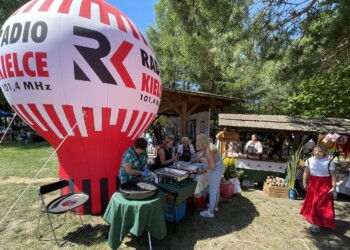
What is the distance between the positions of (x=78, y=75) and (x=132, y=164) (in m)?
1.82

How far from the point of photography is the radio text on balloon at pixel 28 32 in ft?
12.0

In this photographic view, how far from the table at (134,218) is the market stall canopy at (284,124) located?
429cm

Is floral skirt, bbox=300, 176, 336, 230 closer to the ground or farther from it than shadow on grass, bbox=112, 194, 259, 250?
farther from it

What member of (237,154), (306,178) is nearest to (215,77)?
(237,154)

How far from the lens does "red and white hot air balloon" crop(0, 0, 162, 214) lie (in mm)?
3678

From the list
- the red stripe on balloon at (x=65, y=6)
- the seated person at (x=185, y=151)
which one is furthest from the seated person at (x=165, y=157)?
the red stripe on balloon at (x=65, y=6)

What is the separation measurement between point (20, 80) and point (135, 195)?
2786mm

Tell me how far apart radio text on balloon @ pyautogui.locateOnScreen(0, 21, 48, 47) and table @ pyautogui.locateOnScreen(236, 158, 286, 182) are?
5.99 m

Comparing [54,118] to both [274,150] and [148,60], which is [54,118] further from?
[274,150]

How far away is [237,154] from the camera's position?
744 cm

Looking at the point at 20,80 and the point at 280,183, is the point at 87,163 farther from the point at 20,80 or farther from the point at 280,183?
the point at 280,183

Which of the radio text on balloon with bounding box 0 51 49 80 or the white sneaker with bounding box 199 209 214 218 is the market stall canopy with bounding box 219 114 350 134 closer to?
the white sneaker with bounding box 199 209 214 218

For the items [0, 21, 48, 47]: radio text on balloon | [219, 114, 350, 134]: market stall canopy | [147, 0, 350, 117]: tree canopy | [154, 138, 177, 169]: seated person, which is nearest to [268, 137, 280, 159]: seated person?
[219, 114, 350, 134]: market stall canopy

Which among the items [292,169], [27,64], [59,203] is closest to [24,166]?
[59,203]
